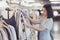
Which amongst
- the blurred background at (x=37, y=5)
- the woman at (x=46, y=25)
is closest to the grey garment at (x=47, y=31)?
the woman at (x=46, y=25)

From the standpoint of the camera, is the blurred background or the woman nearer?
the woman

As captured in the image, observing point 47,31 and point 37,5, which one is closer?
point 47,31

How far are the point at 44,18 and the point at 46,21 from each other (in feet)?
0.35

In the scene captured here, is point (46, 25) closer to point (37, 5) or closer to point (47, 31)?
point (47, 31)

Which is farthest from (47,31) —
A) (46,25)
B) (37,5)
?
(37,5)

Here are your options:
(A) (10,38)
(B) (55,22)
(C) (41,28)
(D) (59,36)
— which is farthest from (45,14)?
(B) (55,22)

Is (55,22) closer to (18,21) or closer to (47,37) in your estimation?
(47,37)

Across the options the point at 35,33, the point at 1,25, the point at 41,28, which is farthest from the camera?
the point at 35,33

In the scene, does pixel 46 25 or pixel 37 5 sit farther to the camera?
pixel 37 5

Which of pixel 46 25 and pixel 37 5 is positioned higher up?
pixel 37 5

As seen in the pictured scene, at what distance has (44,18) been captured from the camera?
2.61 m

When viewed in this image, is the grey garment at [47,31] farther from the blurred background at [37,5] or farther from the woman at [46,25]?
the blurred background at [37,5]

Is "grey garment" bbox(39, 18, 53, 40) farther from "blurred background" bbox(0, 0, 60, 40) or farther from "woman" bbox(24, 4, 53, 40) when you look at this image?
"blurred background" bbox(0, 0, 60, 40)

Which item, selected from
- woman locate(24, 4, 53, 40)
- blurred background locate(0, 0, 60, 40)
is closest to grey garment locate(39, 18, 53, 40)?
woman locate(24, 4, 53, 40)
